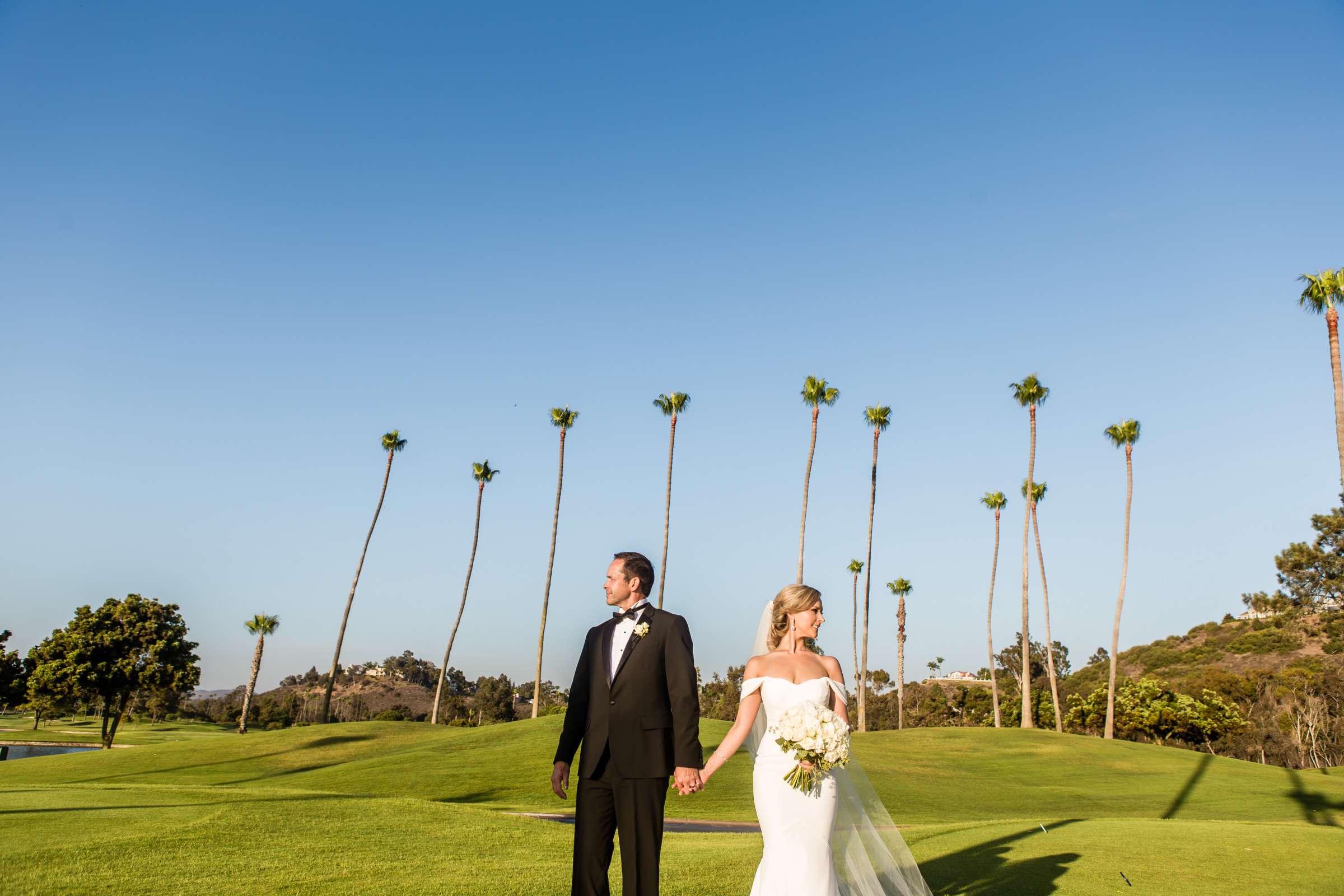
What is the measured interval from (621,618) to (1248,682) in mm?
89003

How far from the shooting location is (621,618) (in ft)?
21.1

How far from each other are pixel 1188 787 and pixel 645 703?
38400 mm

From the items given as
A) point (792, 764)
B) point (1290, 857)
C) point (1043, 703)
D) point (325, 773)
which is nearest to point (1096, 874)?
point (1290, 857)

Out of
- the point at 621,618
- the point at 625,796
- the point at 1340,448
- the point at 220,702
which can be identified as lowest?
the point at 220,702

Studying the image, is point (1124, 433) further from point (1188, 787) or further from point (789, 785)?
point (789, 785)

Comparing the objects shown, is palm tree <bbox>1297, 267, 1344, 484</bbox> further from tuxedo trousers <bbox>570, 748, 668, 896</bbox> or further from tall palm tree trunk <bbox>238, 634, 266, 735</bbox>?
tall palm tree trunk <bbox>238, 634, 266, 735</bbox>

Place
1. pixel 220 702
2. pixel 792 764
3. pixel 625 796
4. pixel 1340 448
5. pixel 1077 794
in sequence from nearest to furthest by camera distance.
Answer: pixel 625 796, pixel 792 764, pixel 1340 448, pixel 1077 794, pixel 220 702

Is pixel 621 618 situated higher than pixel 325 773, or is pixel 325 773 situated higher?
pixel 621 618

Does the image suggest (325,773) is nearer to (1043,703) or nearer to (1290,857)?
(1290,857)

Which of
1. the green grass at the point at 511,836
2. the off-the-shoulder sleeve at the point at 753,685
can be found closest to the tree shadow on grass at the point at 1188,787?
the green grass at the point at 511,836

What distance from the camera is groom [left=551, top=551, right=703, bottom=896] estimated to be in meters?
5.88

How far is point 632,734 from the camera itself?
6.00 m

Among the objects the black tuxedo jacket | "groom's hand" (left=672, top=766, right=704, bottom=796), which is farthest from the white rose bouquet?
"groom's hand" (left=672, top=766, right=704, bottom=796)

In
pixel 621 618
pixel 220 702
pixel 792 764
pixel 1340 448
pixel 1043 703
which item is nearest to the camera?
pixel 621 618
